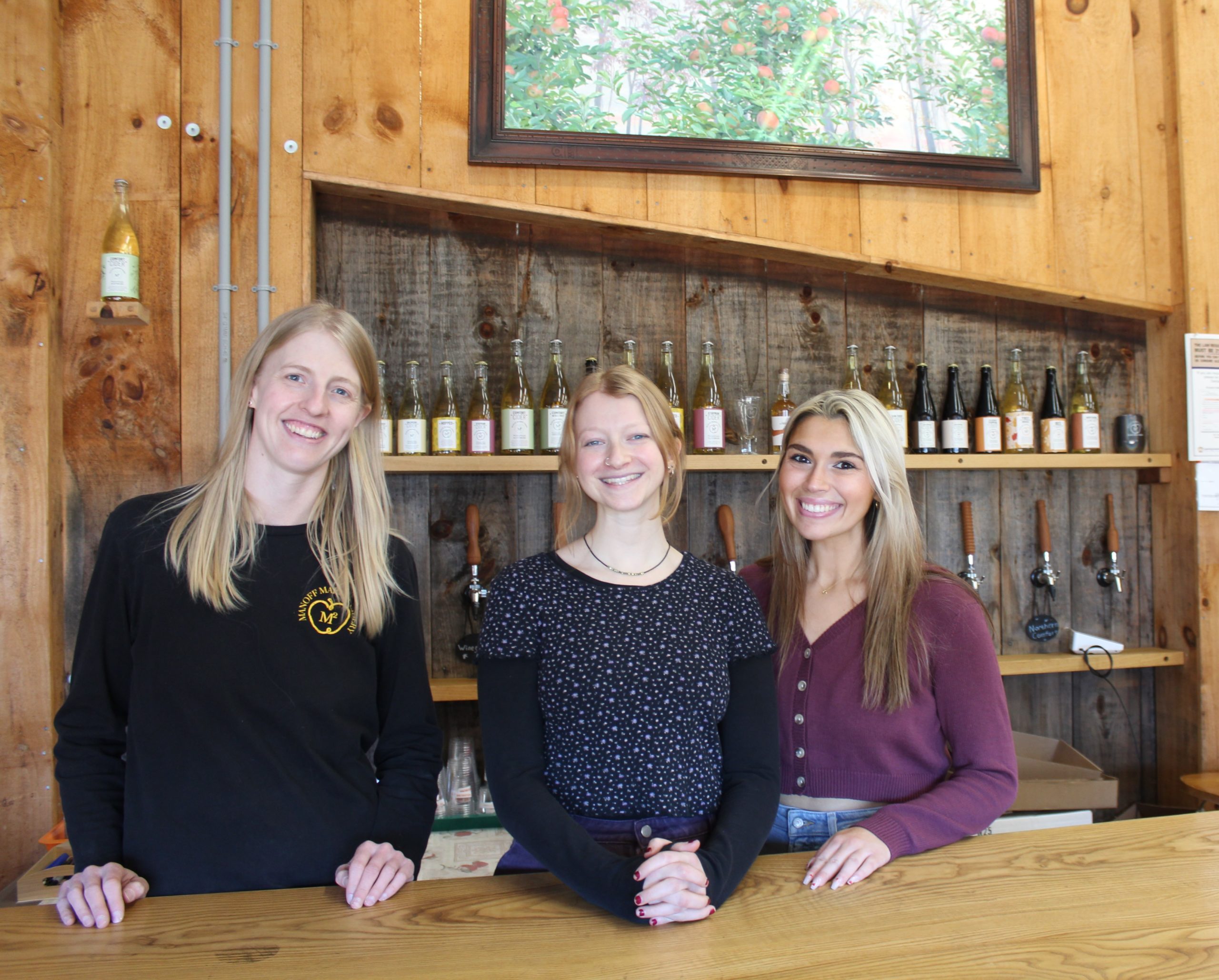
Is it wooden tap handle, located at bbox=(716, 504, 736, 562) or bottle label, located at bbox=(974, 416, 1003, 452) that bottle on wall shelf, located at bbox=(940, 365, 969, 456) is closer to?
bottle label, located at bbox=(974, 416, 1003, 452)

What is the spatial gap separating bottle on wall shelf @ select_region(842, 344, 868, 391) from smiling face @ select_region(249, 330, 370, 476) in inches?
55.9

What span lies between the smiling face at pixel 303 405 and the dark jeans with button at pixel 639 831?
55cm

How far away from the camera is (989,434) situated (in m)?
2.11

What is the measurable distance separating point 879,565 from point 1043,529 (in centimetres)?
119

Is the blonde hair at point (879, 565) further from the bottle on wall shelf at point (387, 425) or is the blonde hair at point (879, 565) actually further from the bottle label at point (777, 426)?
the bottle on wall shelf at point (387, 425)

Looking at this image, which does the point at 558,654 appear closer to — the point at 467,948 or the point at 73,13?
the point at 467,948

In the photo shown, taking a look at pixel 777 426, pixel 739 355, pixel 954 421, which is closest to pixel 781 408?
pixel 777 426

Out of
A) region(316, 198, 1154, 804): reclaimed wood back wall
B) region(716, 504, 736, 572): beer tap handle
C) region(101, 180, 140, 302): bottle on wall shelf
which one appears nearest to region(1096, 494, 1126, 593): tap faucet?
region(316, 198, 1154, 804): reclaimed wood back wall

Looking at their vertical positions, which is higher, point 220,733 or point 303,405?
point 303,405

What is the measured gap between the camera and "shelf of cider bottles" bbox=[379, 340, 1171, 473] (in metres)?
1.90

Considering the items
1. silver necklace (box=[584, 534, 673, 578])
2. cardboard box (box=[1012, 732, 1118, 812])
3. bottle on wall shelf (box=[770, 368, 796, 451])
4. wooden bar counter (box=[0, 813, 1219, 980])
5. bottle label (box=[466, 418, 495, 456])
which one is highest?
bottle on wall shelf (box=[770, 368, 796, 451])

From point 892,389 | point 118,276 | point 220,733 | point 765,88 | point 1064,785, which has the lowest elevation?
point 1064,785

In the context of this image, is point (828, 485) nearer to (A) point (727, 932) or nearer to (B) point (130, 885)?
(A) point (727, 932)

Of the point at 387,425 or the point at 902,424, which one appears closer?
the point at 387,425
